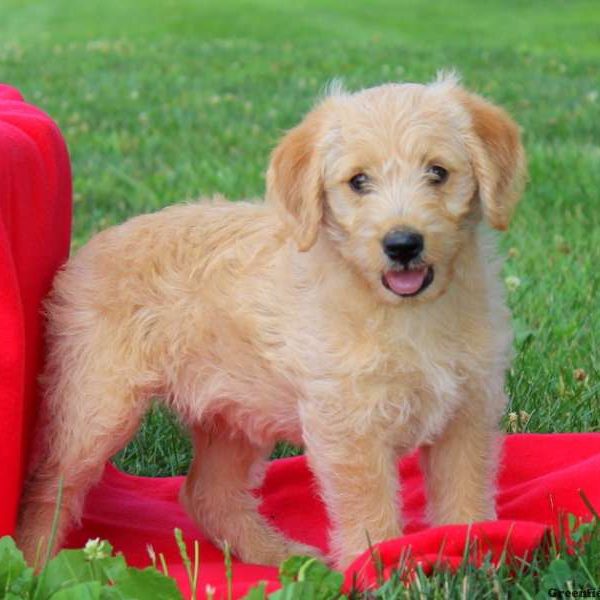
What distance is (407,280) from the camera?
372 centimetres

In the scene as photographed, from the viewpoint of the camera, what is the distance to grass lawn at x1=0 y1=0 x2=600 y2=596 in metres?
5.91

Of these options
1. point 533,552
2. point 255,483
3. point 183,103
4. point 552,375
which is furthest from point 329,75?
point 533,552

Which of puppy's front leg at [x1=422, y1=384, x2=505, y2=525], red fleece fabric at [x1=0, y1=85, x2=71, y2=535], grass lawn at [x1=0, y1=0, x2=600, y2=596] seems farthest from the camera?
grass lawn at [x1=0, y1=0, x2=600, y2=596]

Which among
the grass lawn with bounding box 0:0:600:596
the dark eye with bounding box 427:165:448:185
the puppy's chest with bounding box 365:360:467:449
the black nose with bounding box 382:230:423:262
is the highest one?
the dark eye with bounding box 427:165:448:185

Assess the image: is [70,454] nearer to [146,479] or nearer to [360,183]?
[146,479]

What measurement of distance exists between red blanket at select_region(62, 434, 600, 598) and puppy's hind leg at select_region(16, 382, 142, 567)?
31cm

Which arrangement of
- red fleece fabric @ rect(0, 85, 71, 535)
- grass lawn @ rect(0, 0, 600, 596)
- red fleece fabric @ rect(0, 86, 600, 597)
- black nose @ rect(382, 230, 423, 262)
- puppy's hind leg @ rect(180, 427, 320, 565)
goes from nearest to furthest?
black nose @ rect(382, 230, 423, 262), red fleece fabric @ rect(0, 86, 600, 597), red fleece fabric @ rect(0, 85, 71, 535), puppy's hind leg @ rect(180, 427, 320, 565), grass lawn @ rect(0, 0, 600, 596)

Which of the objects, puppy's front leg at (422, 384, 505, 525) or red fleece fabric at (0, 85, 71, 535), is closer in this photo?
red fleece fabric at (0, 85, 71, 535)

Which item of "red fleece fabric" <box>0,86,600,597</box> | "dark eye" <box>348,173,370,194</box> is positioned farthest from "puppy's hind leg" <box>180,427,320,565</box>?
"dark eye" <box>348,173,370,194</box>

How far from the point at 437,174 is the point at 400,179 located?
12cm

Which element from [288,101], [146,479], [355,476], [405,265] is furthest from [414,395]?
[288,101]

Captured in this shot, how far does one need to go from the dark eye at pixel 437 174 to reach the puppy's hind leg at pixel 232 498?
3.84ft

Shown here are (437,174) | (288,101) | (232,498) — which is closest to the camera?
(437,174)

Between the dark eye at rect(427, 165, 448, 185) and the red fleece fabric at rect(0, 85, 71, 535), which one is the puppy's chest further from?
the red fleece fabric at rect(0, 85, 71, 535)
